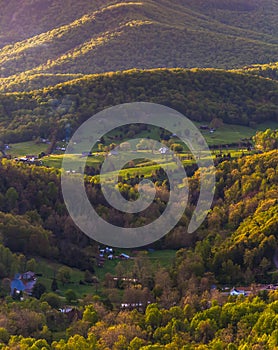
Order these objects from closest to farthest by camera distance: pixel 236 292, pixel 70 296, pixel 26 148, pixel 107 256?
pixel 236 292
pixel 70 296
pixel 107 256
pixel 26 148

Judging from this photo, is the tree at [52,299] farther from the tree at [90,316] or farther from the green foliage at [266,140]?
the green foliage at [266,140]

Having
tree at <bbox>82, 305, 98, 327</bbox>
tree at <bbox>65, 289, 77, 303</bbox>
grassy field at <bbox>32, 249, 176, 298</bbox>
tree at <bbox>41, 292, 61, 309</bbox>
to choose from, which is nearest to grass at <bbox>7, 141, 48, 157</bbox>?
grassy field at <bbox>32, 249, 176, 298</bbox>

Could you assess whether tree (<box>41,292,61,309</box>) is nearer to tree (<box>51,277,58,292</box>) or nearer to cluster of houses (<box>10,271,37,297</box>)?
cluster of houses (<box>10,271,37,297</box>)

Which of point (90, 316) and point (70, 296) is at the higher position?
point (90, 316)

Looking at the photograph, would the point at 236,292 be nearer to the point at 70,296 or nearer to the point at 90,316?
the point at 90,316

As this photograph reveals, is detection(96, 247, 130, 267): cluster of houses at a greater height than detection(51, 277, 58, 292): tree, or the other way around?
detection(51, 277, 58, 292): tree

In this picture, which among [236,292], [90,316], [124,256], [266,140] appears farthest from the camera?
[266,140]

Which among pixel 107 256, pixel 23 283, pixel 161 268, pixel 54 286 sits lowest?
pixel 161 268

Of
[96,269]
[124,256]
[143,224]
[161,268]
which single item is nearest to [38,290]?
[96,269]

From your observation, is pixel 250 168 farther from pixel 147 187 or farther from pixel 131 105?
pixel 131 105

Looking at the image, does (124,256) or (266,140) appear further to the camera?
(266,140)
